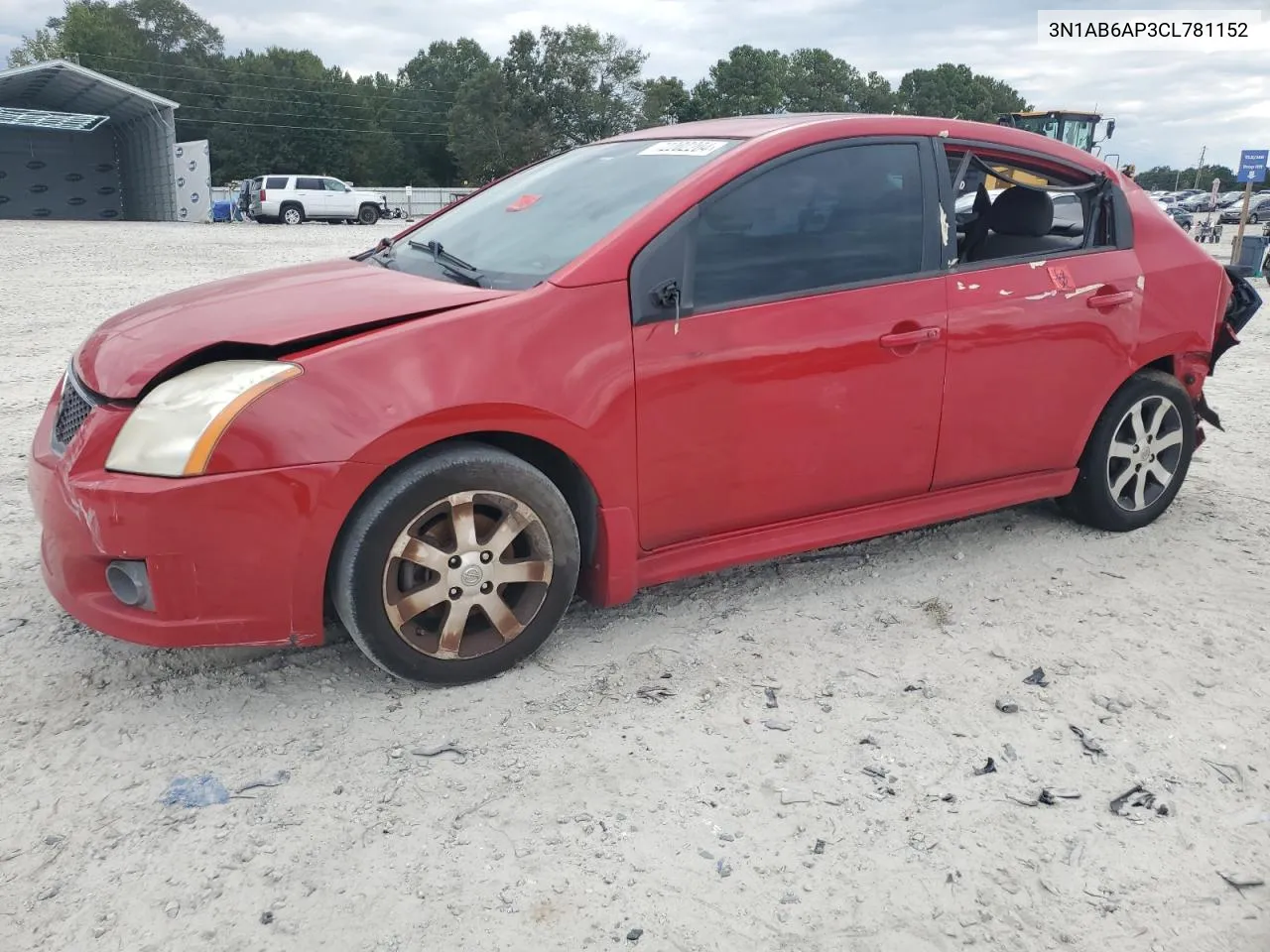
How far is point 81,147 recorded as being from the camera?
148 feet

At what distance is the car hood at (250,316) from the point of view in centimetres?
276

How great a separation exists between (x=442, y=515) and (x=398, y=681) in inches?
22.2

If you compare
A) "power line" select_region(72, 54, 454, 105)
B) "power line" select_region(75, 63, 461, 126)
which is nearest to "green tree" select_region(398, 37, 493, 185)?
"power line" select_region(75, 63, 461, 126)

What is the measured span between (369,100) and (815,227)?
253 feet

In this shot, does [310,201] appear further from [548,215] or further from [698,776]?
[698,776]

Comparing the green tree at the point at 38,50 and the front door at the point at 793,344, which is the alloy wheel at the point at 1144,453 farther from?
the green tree at the point at 38,50

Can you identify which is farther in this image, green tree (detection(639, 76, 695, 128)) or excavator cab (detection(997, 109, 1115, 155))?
green tree (detection(639, 76, 695, 128))

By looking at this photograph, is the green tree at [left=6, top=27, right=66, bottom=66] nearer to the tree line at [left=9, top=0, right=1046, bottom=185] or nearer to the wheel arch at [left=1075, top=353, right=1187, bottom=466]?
the tree line at [left=9, top=0, right=1046, bottom=185]

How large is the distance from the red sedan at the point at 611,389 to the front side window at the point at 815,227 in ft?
0.03

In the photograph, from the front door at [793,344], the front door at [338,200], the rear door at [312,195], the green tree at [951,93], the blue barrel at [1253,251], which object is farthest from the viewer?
the green tree at [951,93]

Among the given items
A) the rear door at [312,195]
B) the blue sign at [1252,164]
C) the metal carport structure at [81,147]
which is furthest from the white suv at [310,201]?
the blue sign at [1252,164]

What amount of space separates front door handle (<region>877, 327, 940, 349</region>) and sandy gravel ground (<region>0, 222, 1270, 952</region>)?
943 millimetres

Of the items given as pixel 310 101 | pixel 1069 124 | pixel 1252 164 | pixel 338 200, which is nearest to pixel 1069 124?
pixel 1069 124

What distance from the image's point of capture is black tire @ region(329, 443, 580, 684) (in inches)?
109
